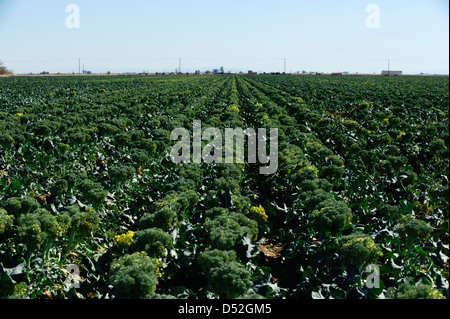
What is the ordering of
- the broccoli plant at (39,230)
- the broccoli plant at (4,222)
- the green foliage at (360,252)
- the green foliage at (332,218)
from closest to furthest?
1. the green foliage at (360,252)
2. the broccoli plant at (39,230)
3. the broccoli plant at (4,222)
4. the green foliage at (332,218)

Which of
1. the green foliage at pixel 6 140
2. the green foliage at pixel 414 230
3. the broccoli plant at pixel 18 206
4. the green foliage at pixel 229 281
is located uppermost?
the green foliage at pixel 6 140

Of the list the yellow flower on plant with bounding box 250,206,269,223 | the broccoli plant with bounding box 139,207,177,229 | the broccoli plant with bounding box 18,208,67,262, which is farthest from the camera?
the yellow flower on plant with bounding box 250,206,269,223

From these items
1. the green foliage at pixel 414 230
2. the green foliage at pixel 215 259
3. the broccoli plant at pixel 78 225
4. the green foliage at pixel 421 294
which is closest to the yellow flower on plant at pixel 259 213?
the green foliage at pixel 215 259

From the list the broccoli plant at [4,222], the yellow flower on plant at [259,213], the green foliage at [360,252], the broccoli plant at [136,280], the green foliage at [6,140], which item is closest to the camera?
the broccoli plant at [136,280]

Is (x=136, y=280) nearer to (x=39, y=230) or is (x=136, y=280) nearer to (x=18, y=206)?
(x=39, y=230)

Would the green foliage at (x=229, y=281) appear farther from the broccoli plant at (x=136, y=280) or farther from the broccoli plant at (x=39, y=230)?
the broccoli plant at (x=39, y=230)

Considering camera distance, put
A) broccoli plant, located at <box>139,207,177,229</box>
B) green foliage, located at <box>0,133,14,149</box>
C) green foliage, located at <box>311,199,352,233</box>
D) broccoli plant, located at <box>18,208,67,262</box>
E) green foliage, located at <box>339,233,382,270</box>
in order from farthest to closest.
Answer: green foliage, located at <box>0,133,14,149</box>, broccoli plant, located at <box>139,207,177,229</box>, green foliage, located at <box>311,199,352,233</box>, broccoli plant, located at <box>18,208,67,262</box>, green foliage, located at <box>339,233,382,270</box>

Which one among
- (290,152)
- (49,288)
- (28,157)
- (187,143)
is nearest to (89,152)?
(28,157)

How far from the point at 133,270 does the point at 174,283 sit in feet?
3.89

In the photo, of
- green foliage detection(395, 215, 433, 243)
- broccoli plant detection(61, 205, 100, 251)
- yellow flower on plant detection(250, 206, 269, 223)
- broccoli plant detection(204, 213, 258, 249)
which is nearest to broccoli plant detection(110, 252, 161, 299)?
broccoli plant detection(204, 213, 258, 249)

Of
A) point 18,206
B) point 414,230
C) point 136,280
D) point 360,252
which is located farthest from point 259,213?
point 18,206

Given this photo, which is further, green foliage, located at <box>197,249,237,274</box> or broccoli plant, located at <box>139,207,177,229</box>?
broccoli plant, located at <box>139,207,177,229</box>

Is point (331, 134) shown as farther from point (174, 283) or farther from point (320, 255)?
point (174, 283)

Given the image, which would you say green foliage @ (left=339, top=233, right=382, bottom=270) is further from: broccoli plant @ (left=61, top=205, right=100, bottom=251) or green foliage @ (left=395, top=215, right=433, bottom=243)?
broccoli plant @ (left=61, top=205, right=100, bottom=251)
